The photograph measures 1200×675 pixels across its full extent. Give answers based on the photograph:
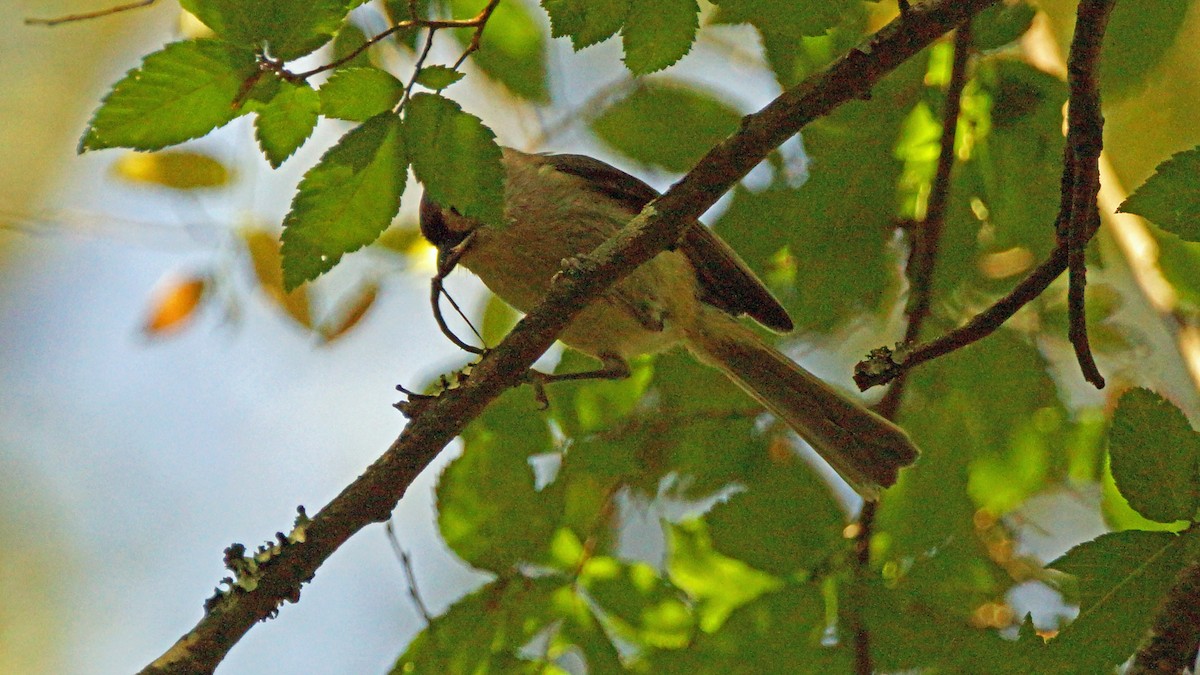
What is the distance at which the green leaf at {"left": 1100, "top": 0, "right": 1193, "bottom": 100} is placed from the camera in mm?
2742

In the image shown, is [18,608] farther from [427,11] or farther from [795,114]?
[795,114]

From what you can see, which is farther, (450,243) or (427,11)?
(450,243)

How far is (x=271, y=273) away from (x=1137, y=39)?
8.57 feet

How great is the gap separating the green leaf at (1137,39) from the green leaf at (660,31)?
1200 mm

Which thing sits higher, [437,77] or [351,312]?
[351,312]

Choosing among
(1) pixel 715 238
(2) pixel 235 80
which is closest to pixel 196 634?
(2) pixel 235 80

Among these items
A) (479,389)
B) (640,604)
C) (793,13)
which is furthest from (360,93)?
(640,604)

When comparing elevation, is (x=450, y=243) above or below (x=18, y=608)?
below

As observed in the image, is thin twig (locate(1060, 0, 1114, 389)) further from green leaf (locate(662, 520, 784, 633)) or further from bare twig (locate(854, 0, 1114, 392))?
green leaf (locate(662, 520, 784, 633))

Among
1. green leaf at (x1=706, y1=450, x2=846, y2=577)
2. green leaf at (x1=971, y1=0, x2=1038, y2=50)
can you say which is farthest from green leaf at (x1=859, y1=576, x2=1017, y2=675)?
green leaf at (x1=971, y1=0, x2=1038, y2=50)

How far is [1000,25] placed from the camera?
2971 millimetres

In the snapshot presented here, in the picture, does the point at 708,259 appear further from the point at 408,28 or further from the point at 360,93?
the point at 360,93

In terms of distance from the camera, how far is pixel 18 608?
8086mm

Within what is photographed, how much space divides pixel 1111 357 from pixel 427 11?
8.67ft
